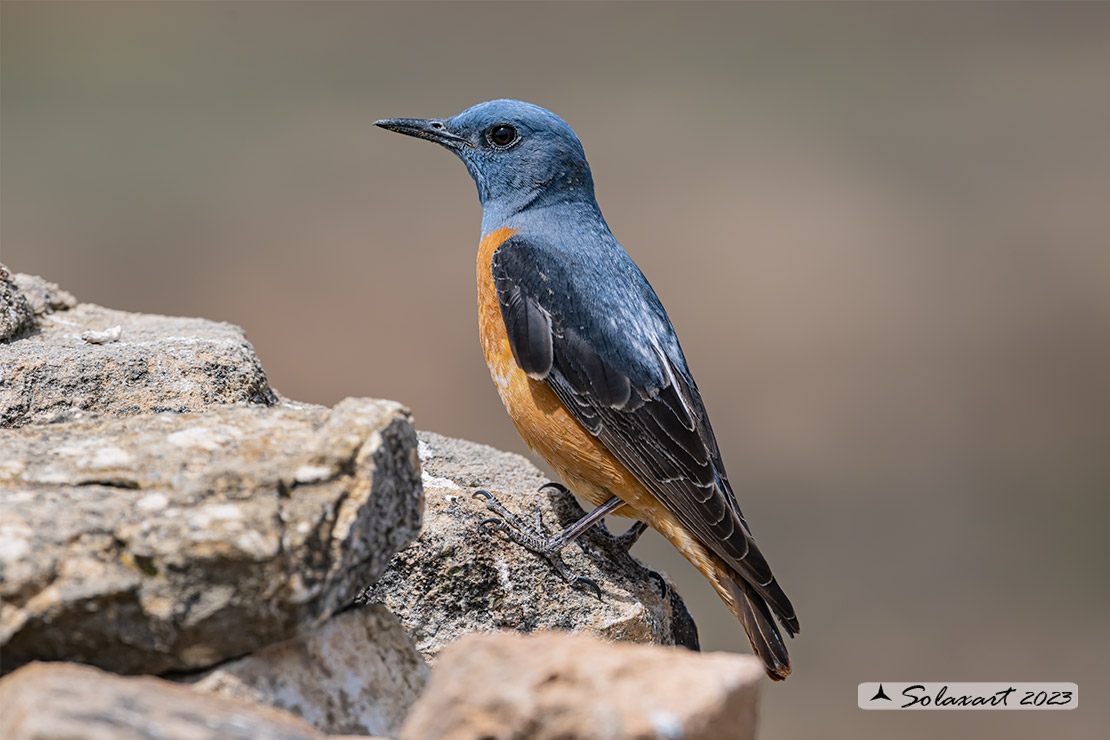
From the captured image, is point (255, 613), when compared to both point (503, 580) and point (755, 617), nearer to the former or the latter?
point (503, 580)

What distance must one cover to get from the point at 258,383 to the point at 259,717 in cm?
296

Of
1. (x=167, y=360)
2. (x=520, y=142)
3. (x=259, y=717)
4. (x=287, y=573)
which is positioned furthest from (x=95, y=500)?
(x=520, y=142)

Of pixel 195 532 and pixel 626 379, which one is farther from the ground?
pixel 626 379

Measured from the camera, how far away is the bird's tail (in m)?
5.22

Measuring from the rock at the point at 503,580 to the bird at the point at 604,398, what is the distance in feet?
0.49

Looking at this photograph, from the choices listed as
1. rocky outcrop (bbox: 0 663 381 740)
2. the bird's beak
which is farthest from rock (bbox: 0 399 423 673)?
the bird's beak

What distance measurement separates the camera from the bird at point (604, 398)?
5.31 m

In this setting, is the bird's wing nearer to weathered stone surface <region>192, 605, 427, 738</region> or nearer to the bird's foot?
the bird's foot

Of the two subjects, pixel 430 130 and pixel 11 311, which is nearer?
pixel 11 311

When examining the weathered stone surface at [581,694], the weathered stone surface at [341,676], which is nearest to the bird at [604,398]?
the weathered stone surface at [341,676]

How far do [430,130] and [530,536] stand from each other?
290 cm

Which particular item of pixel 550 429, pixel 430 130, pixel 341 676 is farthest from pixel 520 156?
pixel 341 676

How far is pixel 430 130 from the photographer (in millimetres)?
6715

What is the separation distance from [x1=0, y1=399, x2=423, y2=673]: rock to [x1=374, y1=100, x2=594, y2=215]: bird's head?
3.29 meters
